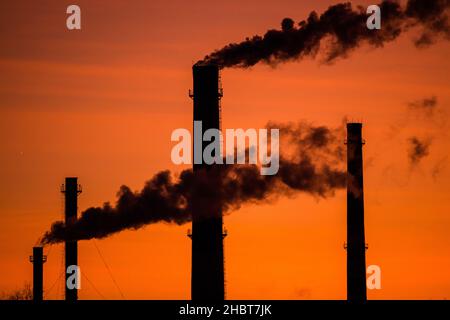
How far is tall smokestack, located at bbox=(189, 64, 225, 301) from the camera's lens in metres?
59.3

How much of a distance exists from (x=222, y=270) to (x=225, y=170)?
11.5ft

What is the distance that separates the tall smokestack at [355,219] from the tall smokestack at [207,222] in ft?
17.5

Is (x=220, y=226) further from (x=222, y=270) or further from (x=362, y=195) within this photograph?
(x=362, y=195)

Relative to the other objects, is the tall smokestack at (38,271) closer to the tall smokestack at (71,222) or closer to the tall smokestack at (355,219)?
the tall smokestack at (71,222)

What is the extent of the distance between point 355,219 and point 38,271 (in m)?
13.5

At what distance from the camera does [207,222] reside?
60.5m

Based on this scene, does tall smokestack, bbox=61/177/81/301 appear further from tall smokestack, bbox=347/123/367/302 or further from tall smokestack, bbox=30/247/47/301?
tall smokestack, bbox=347/123/367/302

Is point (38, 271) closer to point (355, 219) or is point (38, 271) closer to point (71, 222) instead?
point (71, 222)

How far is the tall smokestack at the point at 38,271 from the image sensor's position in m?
67.1

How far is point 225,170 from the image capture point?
198 feet

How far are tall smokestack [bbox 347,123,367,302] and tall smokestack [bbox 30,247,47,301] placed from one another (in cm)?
1244

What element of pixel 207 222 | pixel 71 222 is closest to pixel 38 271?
pixel 71 222

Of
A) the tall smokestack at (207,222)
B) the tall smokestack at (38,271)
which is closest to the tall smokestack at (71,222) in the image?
the tall smokestack at (38,271)
